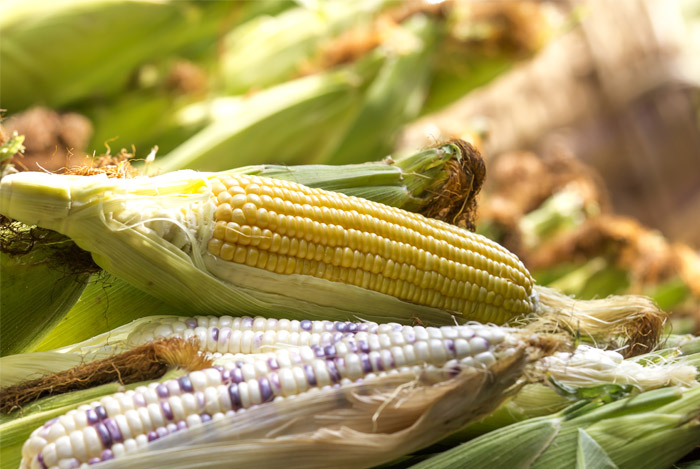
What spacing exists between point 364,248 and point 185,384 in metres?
0.37

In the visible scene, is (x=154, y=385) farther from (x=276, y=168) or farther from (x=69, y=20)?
(x=69, y=20)

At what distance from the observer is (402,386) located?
85cm

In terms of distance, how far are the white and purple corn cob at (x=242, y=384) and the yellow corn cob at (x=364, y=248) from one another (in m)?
0.17

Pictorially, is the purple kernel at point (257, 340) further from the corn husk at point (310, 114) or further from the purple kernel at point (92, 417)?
the corn husk at point (310, 114)

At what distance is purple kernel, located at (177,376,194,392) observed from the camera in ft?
2.82

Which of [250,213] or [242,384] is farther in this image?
[250,213]

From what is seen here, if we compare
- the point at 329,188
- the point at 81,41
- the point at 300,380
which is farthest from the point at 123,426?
→ the point at 81,41

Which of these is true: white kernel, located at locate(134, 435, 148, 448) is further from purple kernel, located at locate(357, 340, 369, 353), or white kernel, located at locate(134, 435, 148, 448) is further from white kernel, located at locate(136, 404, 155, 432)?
purple kernel, located at locate(357, 340, 369, 353)

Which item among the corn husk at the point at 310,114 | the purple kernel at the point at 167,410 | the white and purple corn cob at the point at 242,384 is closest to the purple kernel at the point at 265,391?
the white and purple corn cob at the point at 242,384

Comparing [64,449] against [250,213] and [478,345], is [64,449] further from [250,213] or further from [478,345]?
[478,345]

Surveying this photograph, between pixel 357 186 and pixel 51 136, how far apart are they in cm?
116

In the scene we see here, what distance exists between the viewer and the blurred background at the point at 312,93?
→ 81.4 inches

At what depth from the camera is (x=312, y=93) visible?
2.32 m

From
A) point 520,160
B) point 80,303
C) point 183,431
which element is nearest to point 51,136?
point 80,303
